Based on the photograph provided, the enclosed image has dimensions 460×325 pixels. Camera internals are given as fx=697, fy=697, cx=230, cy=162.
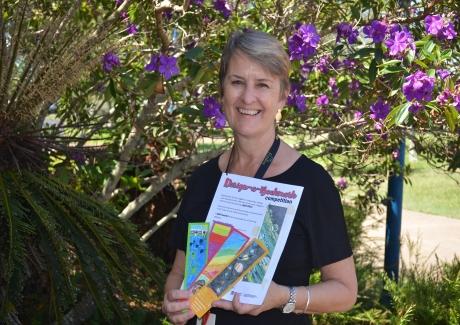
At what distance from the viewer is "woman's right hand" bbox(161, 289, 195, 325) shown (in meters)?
1.67

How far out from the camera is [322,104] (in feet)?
12.0

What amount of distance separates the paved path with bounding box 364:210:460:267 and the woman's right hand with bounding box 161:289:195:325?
4.20 m

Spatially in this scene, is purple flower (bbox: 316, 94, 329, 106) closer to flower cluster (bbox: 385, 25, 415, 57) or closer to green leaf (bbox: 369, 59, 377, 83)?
green leaf (bbox: 369, 59, 377, 83)

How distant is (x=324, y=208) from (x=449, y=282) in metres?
2.37

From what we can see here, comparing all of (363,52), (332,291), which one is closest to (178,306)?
(332,291)

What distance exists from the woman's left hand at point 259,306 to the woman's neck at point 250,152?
344 mm

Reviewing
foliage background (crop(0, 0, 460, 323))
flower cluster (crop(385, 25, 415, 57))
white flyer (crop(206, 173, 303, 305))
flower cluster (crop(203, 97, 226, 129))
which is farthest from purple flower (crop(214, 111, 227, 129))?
white flyer (crop(206, 173, 303, 305))

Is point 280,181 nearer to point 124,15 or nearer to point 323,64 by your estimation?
point 323,64

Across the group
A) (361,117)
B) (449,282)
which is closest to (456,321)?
→ (449,282)

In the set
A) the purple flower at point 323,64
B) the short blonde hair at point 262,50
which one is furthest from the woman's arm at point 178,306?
the purple flower at point 323,64

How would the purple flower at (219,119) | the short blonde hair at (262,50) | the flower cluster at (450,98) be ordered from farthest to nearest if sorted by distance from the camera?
the purple flower at (219,119) < the flower cluster at (450,98) < the short blonde hair at (262,50)

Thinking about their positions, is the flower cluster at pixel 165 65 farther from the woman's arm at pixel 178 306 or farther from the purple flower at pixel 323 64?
the woman's arm at pixel 178 306

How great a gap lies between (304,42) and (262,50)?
3.64ft

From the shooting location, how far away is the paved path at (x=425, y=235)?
5988 millimetres
